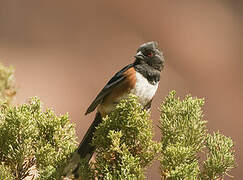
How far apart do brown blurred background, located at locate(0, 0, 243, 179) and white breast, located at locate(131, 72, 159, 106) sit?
2766 millimetres

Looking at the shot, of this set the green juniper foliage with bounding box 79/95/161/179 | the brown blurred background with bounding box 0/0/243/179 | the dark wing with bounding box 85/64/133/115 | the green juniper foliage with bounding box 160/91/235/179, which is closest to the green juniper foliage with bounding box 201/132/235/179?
the green juniper foliage with bounding box 160/91/235/179

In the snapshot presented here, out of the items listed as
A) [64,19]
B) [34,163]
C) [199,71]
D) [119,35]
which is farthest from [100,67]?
[34,163]

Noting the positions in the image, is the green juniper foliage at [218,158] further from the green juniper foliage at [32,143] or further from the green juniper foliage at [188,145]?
the green juniper foliage at [32,143]

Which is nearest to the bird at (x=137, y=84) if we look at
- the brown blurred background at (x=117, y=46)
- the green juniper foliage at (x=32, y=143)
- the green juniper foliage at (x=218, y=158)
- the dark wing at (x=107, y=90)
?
the dark wing at (x=107, y=90)

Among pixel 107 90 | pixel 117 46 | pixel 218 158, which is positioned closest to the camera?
pixel 218 158

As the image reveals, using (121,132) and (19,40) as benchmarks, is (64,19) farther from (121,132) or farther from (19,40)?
(121,132)

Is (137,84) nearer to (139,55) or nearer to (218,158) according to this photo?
(139,55)

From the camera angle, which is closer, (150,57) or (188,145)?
(188,145)

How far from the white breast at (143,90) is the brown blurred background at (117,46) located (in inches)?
109

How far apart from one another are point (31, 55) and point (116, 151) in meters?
4.19

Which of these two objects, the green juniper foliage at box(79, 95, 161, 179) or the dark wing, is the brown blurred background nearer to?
the dark wing

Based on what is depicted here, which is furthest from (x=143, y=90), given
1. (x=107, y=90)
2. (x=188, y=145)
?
(x=188, y=145)

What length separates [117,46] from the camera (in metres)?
5.59

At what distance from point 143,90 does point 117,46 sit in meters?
3.47
